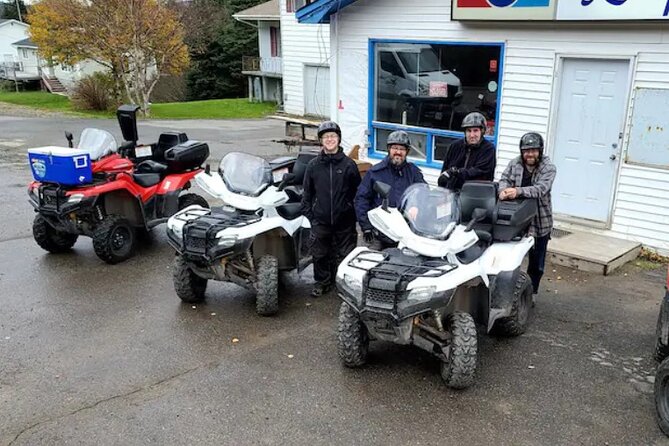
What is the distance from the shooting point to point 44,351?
204 inches

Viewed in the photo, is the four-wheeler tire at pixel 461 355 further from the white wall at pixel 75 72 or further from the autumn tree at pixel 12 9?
the autumn tree at pixel 12 9

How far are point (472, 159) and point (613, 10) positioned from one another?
282 centimetres

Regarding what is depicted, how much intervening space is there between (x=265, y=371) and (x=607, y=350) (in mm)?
2832

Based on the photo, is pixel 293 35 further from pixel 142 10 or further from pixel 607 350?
pixel 607 350

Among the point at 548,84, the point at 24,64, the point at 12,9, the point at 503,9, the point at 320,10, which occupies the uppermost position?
the point at 12,9

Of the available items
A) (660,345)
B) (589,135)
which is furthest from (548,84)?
(660,345)

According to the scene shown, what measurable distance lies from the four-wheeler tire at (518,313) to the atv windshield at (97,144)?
5137mm

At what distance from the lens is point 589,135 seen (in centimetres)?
781

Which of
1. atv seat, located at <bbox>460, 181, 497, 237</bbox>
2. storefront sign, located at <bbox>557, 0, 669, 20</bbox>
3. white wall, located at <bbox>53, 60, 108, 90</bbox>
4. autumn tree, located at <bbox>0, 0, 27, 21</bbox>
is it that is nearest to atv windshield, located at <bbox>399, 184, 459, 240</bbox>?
atv seat, located at <bbox>460, 181, 497, 237</bbox>

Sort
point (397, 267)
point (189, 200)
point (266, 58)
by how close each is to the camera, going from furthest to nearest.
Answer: point (266, 58)
point (189, 200)
point (397, 267)

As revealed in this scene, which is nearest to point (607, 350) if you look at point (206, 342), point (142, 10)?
point (206, 342)

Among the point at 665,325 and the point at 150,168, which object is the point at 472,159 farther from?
the point at 150,168

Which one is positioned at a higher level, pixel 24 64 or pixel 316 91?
pixel 24 64

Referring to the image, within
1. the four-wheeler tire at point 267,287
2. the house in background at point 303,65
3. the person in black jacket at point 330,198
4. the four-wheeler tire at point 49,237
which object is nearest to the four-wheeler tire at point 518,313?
the person in black jacket at point 330,198
